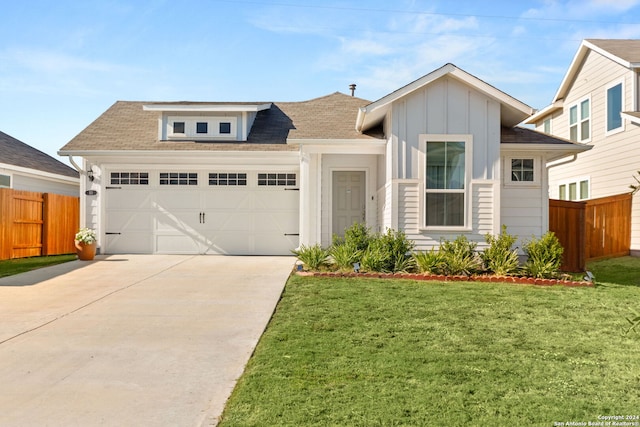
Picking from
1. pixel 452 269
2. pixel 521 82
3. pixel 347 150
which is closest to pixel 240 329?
pixel 452 269

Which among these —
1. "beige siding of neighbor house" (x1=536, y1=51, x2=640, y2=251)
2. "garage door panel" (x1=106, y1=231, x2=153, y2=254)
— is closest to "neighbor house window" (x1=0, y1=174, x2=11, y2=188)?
"garage door panel" (x1=106, y1=231, x2=153, y2=254)

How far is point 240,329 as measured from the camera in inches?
231

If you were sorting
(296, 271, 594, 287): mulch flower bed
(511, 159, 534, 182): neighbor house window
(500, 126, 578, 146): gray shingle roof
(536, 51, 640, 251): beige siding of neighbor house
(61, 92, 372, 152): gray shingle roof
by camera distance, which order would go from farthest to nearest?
(536, 51, 640, 251): beige siding of neighbor house, (61, 92, 372, 152): gray shingle roof, (511, 159, 534, 182): neighbor house window, (500, 126, 578, 146): gray shingle roof, (296, 271, 594, 287): mulch flower bed

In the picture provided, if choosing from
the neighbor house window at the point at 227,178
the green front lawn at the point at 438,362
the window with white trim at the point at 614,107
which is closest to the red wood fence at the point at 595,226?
the window with white trim at the point at 614,107

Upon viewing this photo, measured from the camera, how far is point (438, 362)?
461 centimetres

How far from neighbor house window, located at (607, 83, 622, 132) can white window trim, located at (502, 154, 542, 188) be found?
4.65 metres

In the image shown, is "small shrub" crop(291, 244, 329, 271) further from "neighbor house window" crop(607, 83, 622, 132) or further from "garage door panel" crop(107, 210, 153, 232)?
"neighbor house window" crop(607, 83, 622, 132)

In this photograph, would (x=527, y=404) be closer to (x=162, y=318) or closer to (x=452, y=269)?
(x=162, y=318)

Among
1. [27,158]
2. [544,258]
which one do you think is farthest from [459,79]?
[27,158]

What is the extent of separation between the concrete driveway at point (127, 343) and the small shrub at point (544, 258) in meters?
4.82

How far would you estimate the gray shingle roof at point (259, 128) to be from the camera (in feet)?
41.8

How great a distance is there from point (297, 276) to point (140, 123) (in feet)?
27.6

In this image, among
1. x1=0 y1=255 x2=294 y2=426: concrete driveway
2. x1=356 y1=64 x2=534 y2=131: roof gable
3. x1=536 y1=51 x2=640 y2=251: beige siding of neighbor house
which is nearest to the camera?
x1=0 y1=255 x2=294 y2=426: concrete driveway

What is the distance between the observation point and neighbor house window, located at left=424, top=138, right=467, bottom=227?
10.6m
